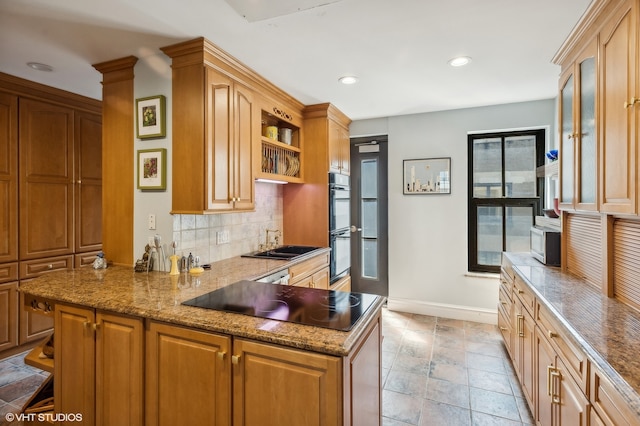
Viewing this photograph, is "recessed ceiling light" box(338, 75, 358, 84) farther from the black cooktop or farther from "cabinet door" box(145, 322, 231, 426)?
"cabinet door" box(145, 322, 231, 426)

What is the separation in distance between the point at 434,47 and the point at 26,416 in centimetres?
349

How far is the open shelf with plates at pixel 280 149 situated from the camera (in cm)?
308

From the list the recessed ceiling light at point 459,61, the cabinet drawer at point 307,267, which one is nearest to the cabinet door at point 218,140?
the cabinet drawer at point 307,267

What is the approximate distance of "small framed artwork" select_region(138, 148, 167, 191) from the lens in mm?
2344

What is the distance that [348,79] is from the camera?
2840 millimetres

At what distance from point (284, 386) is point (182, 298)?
792 mm

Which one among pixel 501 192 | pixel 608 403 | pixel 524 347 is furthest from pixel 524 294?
pixel 501 192

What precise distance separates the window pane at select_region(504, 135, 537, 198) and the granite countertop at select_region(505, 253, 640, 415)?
1.71 metres

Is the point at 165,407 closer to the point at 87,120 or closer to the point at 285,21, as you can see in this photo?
the point at 285,21

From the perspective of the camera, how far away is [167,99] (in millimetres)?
2342

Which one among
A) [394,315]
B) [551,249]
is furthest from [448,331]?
[551,249]

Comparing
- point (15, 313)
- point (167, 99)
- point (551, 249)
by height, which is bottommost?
point (15, 313)

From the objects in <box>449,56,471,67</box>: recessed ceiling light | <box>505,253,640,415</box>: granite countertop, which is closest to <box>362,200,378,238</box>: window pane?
<box>449,56,471,67</box>: recessed ceiling light

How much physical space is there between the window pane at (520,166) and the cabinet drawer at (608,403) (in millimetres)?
2963
